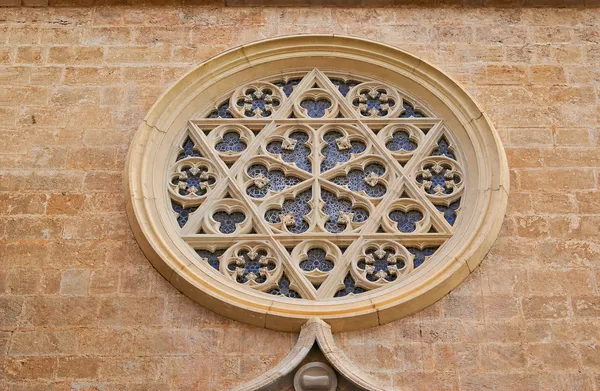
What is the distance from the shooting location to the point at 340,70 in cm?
1112

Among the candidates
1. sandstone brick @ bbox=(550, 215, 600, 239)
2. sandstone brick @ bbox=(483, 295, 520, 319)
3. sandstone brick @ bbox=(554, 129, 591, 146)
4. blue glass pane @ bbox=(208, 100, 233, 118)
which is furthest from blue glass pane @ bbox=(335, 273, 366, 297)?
sandstone brick @ bbox=(554, 129, 591, 146)

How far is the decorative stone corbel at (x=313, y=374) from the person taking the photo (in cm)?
861

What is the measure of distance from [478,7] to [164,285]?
14.0 ft

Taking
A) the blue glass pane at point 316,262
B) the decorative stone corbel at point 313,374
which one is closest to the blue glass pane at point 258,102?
the blue glass pane at point 316,262

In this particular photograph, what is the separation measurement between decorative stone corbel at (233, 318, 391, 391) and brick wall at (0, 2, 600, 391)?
13cm

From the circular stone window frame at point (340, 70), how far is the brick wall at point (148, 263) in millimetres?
135

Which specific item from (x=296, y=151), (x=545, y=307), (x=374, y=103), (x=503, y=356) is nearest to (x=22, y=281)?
(x=296, y=151)

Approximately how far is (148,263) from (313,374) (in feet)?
5.45

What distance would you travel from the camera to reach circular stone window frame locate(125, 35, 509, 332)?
9.06m

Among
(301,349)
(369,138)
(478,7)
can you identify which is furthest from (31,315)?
(478,7)

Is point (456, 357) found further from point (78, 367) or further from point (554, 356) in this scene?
point (78, 367)

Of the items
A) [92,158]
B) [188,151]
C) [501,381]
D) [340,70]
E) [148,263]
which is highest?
[340,70]

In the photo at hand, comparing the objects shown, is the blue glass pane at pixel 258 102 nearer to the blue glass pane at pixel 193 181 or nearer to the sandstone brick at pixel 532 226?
the blue glass pane at pixel 193 181

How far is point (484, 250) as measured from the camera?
941 centimetres
